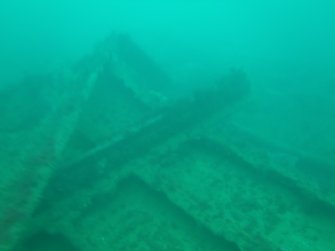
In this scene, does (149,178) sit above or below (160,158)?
below

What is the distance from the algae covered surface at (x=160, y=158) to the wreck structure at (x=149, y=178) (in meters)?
0.02

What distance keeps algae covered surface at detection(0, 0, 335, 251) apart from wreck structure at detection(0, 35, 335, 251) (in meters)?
0.02

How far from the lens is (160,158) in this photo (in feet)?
16.8

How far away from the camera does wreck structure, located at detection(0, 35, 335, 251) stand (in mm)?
Answer: 3994

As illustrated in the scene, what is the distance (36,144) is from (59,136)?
26 centimetres

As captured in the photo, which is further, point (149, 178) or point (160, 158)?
point (160, 158)

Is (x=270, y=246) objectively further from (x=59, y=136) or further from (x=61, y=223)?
(x=59, y=136)

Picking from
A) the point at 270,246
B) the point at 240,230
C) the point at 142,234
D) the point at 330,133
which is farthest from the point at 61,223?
the point at 330,133

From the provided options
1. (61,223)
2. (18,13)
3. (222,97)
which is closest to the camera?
(61,223)

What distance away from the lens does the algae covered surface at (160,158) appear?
4047mm

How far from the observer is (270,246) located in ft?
12.4

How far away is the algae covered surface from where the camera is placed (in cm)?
405

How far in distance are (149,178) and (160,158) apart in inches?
17.1

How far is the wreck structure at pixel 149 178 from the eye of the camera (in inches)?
157
